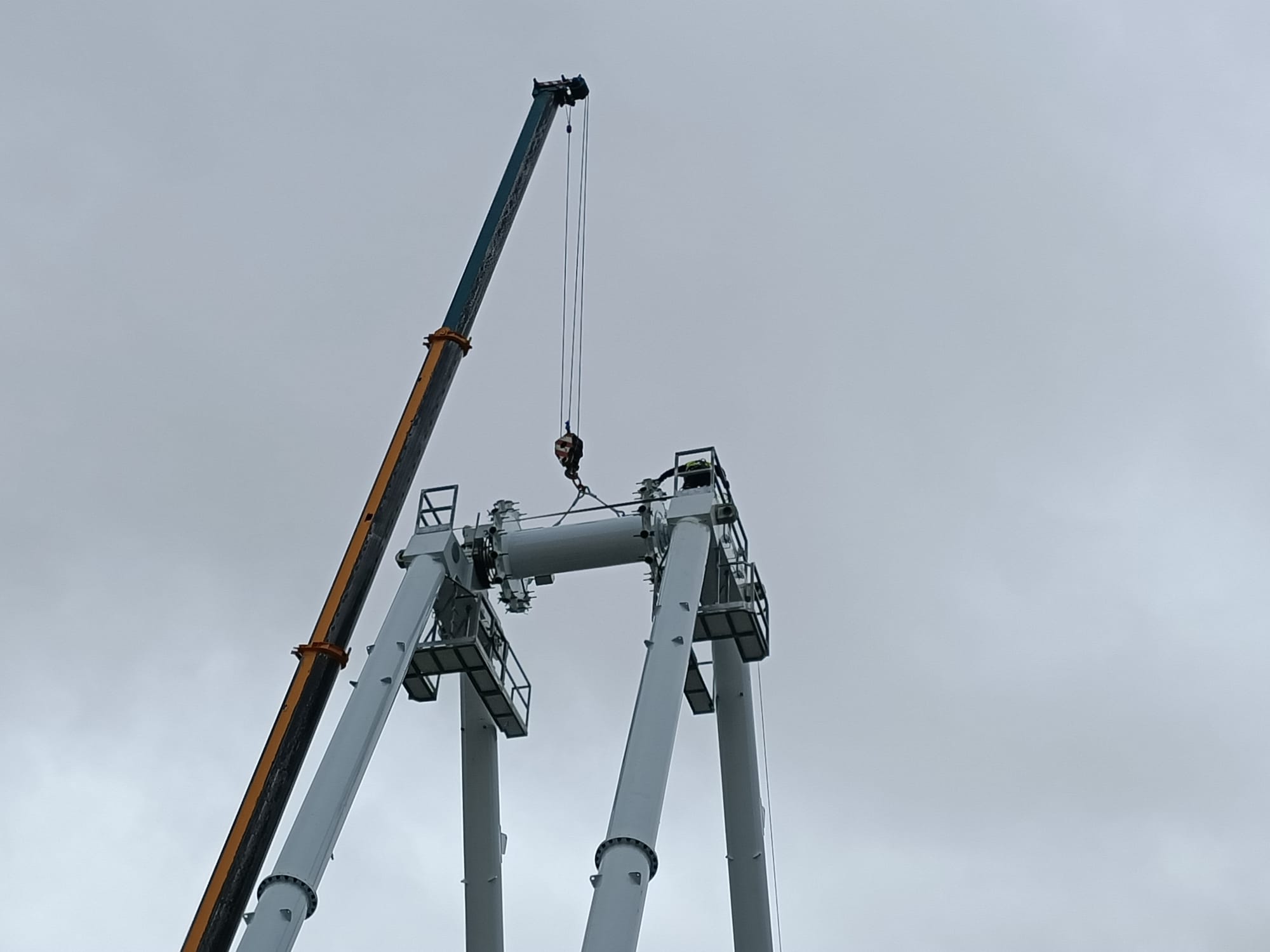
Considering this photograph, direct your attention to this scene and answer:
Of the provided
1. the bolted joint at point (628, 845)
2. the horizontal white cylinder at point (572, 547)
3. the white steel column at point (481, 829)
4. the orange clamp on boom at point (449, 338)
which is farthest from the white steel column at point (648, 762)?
the orange clamp on boom at point (449, 338)

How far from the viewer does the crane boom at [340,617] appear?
2497 cm

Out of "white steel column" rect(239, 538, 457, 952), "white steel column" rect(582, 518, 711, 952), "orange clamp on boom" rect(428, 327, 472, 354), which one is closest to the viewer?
"white steel column" rect(582, 518, 711, 952)

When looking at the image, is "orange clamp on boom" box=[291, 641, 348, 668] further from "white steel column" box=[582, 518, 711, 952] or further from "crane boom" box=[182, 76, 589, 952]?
"white steel column" box=[582, 518, 711, 952]

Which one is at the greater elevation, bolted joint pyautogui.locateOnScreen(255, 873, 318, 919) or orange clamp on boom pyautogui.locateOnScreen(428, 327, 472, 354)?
orange clamp on boom pyautogui.locateOnScreen(428, 327, 472, 354)

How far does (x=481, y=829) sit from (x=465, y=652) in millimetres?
3265

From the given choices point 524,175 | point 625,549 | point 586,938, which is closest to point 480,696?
point 625,549

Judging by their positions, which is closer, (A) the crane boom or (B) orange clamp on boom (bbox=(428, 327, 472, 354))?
(A) the crane boom

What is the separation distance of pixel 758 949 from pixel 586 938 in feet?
25.3

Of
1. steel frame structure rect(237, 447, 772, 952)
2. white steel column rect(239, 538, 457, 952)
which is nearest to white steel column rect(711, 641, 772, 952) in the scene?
steel frame structure rect(237, 447, 772, 952)

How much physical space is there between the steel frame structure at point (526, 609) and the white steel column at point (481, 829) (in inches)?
0.9

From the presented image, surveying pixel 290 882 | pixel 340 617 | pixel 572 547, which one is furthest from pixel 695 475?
pixel 290 882

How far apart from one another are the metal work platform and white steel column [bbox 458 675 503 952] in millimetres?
422

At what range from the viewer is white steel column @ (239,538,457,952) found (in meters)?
22.7

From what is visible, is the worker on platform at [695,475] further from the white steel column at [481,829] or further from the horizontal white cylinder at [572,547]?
the white steel column at [481,829]
